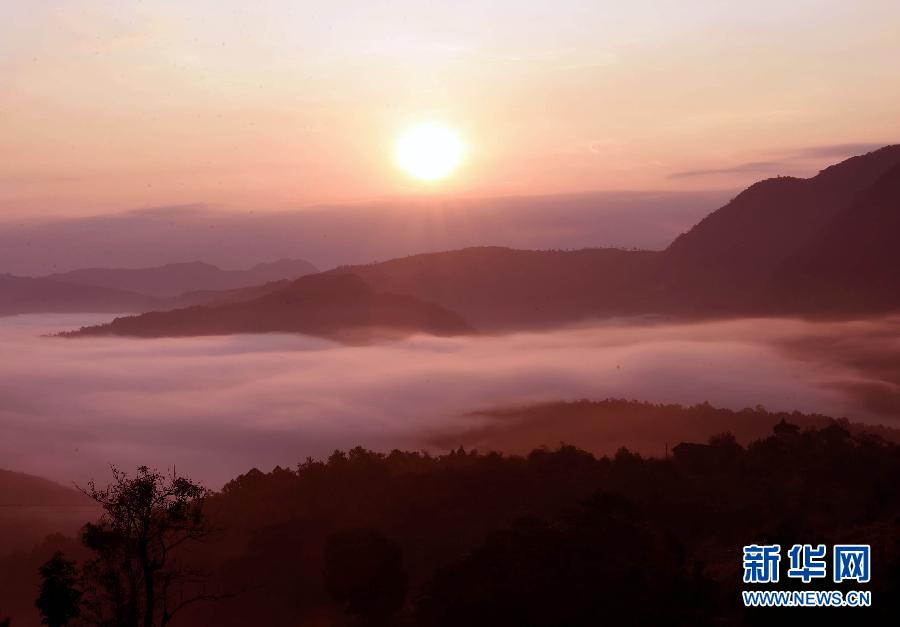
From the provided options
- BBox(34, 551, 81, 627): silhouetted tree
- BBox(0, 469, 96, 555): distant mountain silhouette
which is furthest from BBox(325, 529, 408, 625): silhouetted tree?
BBox(0, 469, 96, 555): distant mountain silhouette

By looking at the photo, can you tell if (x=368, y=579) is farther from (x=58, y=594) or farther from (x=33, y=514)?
(x=33, y=514)

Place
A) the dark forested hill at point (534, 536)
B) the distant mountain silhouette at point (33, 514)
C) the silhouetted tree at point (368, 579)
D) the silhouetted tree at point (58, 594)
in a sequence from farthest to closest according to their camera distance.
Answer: the distant mountain silhouette at point (33, 514)
the silhouetted tree at point (368, 579)
the dark forested hill at point (534, 536)
the silhouetted tree at point (58, 594)

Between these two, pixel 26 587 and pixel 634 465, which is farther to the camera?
pixel 26 587

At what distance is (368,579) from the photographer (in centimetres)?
6016

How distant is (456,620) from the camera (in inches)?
1886

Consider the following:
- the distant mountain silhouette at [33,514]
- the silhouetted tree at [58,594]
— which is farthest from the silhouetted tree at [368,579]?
the distant mountain silhouette at [33,514]

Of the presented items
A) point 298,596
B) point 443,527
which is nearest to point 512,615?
point 298,596

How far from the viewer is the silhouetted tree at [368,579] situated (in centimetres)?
6003

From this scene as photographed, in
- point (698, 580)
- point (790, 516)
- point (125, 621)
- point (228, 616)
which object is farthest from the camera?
point (790, 516)

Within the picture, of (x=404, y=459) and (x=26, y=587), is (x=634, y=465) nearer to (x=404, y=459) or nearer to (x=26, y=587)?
(x=404, y=459)

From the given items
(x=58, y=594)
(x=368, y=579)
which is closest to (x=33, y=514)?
(x=368, y=579)

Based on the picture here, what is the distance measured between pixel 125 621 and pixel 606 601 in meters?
26.0

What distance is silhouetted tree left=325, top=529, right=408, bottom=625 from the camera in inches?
2363

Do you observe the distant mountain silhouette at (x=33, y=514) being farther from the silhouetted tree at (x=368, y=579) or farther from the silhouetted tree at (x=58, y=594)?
the silhouetted tree at (x=58, y=594)
